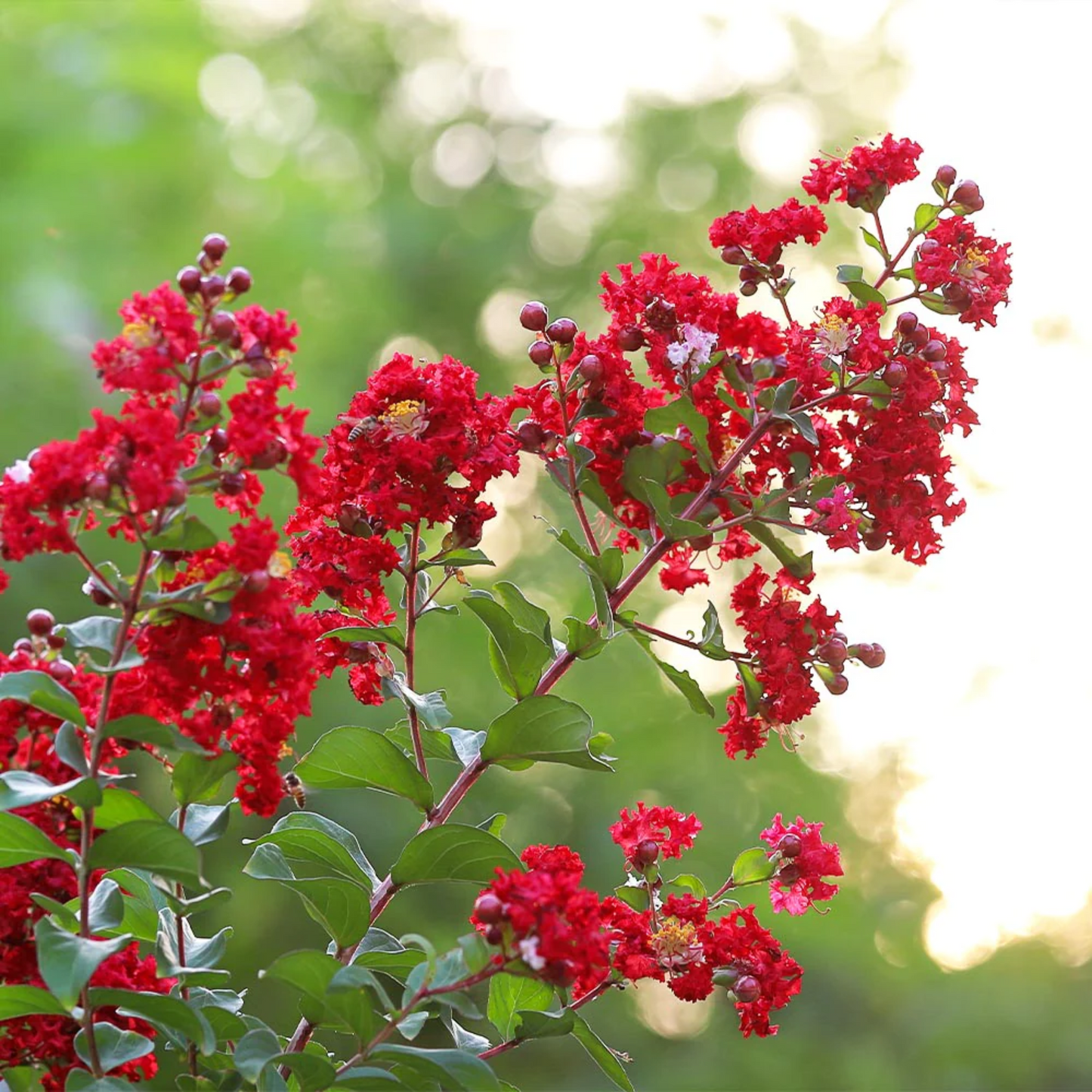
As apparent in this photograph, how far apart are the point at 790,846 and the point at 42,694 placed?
714mm

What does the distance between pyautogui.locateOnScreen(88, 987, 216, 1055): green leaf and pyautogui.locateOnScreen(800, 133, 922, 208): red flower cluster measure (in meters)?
A: 0.97

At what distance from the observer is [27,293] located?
414cm

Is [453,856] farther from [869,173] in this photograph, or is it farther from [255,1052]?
[869,173]

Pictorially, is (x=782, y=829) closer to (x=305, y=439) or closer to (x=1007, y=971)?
(x=305, y=439)

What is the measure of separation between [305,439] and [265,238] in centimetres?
386

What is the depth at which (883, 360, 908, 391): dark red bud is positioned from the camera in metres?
1.27

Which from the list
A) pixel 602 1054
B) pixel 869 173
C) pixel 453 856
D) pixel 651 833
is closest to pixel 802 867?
pixel 651 833

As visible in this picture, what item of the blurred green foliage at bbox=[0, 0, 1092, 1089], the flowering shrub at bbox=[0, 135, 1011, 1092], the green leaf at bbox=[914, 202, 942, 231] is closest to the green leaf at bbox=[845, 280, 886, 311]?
the flowering shrub at bbox=[0, 135, 1011, 1092]

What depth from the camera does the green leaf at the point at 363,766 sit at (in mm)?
1221

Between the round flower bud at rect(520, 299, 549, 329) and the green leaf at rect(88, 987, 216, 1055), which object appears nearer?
the green leaf at rect(88, 987, 216, 1055)

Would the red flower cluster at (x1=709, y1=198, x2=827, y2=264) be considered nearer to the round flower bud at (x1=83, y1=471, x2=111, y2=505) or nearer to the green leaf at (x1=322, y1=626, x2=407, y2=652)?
the green leaf at (x1=322, y1=626, x2=407, y2=652)

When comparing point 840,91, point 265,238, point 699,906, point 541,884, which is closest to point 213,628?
point 541,884

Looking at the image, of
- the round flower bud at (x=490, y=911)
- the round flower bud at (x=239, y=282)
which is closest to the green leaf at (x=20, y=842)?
the round flower bud at (x=490, y=911)

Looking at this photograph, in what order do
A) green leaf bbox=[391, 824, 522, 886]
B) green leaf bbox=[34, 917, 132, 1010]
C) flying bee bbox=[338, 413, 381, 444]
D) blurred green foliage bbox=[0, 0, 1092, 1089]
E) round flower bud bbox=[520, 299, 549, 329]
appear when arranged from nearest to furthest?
green leaf bbox=[34, 917, 132, 1010] → green leaf bbox=[391, 824, 522, 886] → flying bee bbox=[338, 413, 381, 444] → round flower bud bbox=[520, 299, 549, 329] → blurred green foliage bbox=[0, 0, 1092, 1089]
